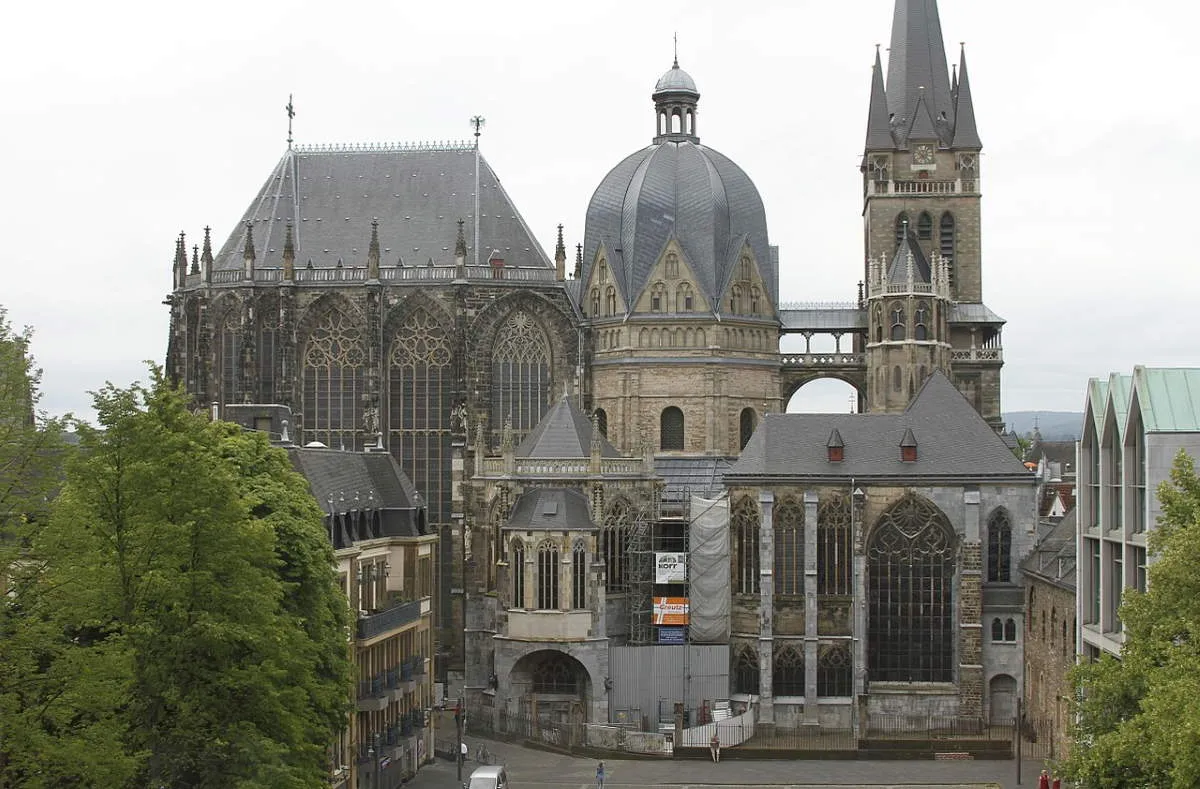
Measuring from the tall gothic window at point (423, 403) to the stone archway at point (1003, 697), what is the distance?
28684 mm

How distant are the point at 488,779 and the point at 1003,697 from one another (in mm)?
27764

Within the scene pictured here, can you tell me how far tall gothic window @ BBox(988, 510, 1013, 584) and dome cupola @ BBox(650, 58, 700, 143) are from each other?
93.0ft

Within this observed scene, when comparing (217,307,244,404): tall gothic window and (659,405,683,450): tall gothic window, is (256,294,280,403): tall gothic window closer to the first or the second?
(217,307,244,404): tall gothic window

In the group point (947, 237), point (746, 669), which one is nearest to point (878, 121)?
point (947, 237)

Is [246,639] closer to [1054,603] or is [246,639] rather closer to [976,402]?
[1054,603]

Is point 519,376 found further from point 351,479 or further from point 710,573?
point 351,479

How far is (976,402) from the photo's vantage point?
95.4m

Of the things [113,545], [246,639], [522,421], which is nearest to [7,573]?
[113,545]

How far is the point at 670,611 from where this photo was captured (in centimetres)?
7781

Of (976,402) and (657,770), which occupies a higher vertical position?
(976,402)

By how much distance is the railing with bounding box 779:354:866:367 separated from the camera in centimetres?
9444

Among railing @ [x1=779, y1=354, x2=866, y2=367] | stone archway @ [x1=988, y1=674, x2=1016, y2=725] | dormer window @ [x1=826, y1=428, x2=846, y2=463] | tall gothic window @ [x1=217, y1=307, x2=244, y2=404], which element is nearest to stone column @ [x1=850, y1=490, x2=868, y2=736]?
dormer window @ [x1=826, y1=428, x2=846, y2=463]

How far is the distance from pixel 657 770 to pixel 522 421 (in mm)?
27857

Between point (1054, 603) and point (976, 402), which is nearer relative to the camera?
point (1054, 603)
